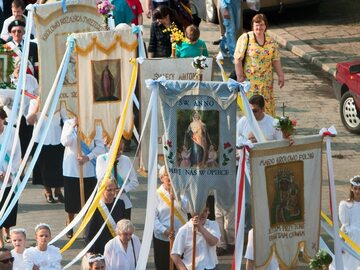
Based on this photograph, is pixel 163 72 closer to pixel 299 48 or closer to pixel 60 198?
→ pixel 60 198

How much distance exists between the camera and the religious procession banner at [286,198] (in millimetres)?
13953

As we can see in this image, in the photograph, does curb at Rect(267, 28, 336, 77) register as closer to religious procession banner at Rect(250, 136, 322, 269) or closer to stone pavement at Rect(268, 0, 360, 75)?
stone pavement at Rect(268, 0, 360, 75)

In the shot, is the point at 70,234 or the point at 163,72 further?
the point at 70,234

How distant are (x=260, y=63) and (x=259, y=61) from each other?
3 centimetres

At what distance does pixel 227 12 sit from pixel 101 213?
8.27m

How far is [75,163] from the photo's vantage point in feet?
55.6

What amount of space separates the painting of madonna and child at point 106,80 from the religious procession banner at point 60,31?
0.52 metres

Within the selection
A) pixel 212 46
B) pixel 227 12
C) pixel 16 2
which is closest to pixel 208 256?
pixel 16 2

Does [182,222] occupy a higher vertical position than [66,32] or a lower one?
lower

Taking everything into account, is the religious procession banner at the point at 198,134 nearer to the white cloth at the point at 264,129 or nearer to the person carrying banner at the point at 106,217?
the person carrying banner at the point at 106,217

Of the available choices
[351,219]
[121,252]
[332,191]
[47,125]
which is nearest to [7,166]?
[47,125]

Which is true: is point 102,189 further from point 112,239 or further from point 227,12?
point 227,12

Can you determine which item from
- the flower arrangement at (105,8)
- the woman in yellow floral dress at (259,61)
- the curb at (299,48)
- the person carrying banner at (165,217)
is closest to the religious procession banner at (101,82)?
the flower arrangement at (105,8)

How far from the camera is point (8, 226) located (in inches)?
659
